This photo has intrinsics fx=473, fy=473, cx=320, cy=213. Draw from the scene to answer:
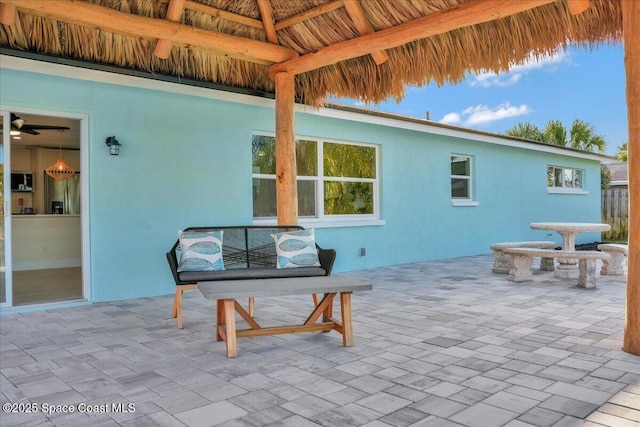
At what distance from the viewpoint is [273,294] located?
326cm

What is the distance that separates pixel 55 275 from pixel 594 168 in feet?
46.1

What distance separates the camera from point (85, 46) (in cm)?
506

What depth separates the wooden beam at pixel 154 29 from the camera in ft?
13.6

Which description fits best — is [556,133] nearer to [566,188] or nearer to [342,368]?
[566,188]

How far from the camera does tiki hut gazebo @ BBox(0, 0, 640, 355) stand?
4.01 metres

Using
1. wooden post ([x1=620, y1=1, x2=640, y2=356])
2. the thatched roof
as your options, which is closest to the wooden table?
the thatched roof

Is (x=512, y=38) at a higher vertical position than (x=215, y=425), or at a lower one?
higher

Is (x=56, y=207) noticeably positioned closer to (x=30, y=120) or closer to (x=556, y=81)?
(x=30, y=120)

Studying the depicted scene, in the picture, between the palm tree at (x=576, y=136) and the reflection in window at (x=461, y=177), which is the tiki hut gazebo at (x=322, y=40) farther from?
the palm tree at (x=576, y=136)

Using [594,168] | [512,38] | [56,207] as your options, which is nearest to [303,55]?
[512,38]

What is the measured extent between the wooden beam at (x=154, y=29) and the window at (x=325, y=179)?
1.50m

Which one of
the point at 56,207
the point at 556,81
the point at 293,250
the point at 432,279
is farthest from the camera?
the point at 556,81

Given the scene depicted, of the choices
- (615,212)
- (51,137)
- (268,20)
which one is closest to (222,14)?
(268,20)

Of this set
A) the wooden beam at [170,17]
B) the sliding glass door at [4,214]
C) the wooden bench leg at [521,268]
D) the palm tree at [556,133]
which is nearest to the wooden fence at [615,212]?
the palm tree at [556,133]
